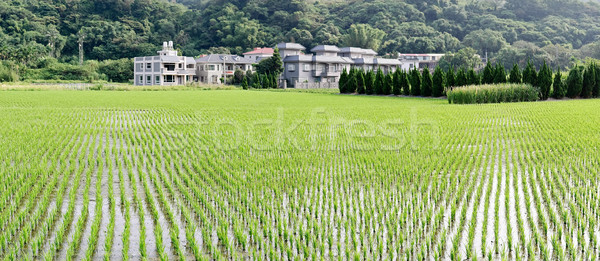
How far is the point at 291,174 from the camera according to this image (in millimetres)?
7586

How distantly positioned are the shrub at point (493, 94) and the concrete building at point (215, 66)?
39.5 m

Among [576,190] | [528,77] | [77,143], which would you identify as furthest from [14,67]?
[576,190]

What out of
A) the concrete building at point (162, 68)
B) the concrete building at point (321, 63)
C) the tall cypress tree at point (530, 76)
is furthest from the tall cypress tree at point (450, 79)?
the concrete building at point (162, 68)

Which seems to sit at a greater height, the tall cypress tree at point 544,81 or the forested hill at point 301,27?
the forested hill at point 301,27

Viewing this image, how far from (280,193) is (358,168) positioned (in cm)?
192

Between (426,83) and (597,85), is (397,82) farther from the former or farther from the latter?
(597,85)

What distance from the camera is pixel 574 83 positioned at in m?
27.9

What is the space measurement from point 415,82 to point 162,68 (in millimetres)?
36425

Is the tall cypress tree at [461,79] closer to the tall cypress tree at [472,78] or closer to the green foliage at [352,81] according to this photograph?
the tall cypress tree at [472,78]

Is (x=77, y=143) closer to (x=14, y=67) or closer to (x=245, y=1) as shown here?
(x=14, y=67)

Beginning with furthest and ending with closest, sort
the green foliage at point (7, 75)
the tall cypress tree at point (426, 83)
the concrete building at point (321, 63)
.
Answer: the concrete building at point (321, 63) → the green foliage at point (7, 75) → the tall cypress tree at point (426, 83)

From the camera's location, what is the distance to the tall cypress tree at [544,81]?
27250mm

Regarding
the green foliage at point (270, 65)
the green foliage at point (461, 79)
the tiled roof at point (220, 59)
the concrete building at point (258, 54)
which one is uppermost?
the concrete building at point (258, 54)

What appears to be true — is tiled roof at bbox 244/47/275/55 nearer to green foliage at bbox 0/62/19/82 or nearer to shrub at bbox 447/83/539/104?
green foliage at bbox 0/62/19/82
